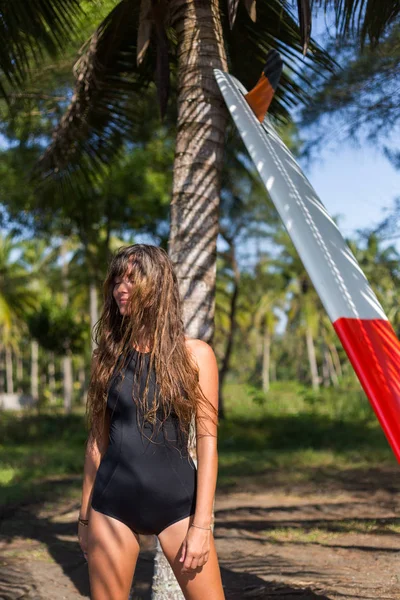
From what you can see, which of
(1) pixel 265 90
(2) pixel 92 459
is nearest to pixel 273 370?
(1) pixel 265 90

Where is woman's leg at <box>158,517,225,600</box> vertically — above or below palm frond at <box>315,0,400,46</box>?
below

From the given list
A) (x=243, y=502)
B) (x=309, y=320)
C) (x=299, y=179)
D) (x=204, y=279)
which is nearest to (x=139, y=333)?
(x=299, y=179)

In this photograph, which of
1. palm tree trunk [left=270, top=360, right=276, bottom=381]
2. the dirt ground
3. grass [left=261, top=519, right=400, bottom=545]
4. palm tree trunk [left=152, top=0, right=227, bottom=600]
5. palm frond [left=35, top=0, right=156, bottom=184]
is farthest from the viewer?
palm tree trunk [left=270, top=360, right=276, bottom=381]

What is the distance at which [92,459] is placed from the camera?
231 centimetres

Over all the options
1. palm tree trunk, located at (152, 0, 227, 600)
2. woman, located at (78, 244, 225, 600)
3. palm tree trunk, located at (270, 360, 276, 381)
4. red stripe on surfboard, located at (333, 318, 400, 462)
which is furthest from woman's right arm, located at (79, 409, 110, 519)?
palm tree trunk, located at (270, 360, 276, 381)

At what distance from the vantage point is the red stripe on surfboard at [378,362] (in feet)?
6.43

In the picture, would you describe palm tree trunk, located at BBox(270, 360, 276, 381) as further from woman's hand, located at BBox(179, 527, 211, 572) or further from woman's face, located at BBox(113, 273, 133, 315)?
woman's hand, located at BBox(179, 527, 211, 572)

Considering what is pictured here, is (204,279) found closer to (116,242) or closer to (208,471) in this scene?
(208,471)

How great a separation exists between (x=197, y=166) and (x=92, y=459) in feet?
6.56

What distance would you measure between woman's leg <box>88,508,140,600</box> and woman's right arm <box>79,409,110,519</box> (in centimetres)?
16

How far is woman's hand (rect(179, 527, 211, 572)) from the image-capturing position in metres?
2.03

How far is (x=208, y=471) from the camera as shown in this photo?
6.93ft

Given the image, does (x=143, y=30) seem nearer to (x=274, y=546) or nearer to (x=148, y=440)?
(x=148, y=440)

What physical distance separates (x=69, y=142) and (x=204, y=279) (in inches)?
117
